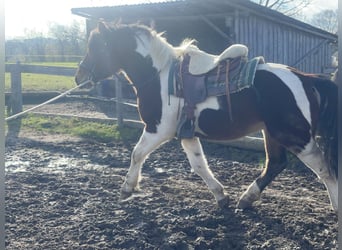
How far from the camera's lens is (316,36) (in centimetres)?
1575

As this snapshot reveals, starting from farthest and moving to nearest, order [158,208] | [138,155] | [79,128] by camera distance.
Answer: [79,128], [138,155], [158,208]

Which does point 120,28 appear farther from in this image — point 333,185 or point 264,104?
point 333,185

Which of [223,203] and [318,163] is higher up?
[318,163]

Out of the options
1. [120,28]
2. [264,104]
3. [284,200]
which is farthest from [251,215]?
[120,28]

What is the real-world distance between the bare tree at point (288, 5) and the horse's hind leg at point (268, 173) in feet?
79.7

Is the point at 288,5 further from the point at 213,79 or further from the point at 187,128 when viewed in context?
the point at 187,128

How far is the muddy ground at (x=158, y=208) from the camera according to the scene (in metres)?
3.60

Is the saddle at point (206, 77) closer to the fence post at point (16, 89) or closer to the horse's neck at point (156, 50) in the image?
→ the horse's neck at point (156, 50)

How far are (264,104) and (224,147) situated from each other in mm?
3194

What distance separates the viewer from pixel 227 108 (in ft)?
13.5

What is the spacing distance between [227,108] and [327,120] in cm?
86

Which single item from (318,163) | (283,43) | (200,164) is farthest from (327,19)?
(318,163)

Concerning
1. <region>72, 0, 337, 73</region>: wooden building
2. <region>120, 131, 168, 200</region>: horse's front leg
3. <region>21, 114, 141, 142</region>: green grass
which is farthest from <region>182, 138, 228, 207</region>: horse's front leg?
<region>72, 0, 337, 73</region>: wooden building

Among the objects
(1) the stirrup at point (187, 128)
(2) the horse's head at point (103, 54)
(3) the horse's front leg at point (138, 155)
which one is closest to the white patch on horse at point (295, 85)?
(1) the stirrup at point (187, 128)
